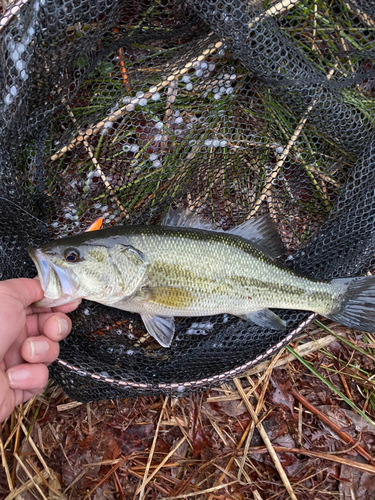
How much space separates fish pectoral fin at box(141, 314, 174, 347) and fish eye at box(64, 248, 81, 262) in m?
0.64

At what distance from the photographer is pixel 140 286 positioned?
223 centimetres

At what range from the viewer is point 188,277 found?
2240 mm

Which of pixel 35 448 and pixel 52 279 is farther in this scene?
pixel 35 448

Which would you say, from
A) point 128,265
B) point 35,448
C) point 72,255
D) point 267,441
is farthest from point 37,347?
point 267,441

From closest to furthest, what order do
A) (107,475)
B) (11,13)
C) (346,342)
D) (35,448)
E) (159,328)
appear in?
1. (11,13)
2. (159,328)
3. (107,475)
4. (35,448)
5. (346,342)

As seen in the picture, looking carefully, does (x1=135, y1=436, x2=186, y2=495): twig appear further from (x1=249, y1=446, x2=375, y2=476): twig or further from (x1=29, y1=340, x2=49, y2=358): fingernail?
(x1=29, y1=340, x2=49, y2=358): fingernail

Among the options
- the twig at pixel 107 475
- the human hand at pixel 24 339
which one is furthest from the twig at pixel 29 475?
the human hand at pixel 24 339

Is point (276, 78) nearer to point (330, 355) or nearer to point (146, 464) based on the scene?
point (330, 355)

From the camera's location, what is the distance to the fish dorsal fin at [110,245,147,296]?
2.16 m

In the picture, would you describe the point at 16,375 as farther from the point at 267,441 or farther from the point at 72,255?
the point at 267,441

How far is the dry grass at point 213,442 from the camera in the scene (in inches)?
99.1

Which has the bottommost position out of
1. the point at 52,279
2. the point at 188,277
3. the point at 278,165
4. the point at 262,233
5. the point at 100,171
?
the point at 262,233

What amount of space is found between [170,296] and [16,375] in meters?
1.01

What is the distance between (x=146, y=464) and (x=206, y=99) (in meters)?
2.71
